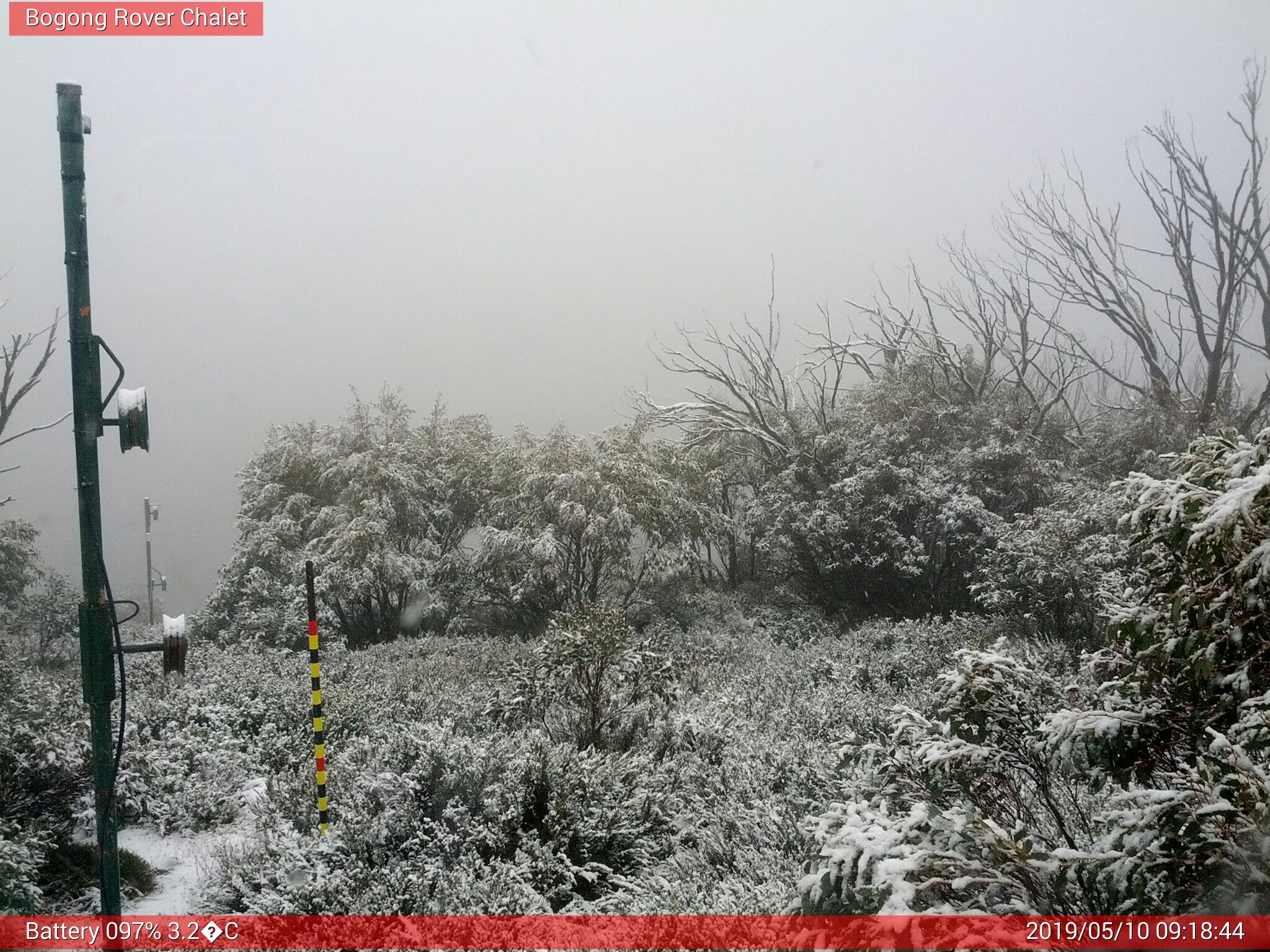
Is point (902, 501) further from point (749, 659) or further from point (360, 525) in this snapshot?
point (360, 525)

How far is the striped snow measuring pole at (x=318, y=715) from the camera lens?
4066mm

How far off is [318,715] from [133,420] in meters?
2.32

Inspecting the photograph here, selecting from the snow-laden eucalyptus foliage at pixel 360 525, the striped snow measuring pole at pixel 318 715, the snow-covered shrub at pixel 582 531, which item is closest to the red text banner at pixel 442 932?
the striped snow measuring pole at pixel 318 715

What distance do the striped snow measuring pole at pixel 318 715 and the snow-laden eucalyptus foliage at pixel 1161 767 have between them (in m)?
2.85

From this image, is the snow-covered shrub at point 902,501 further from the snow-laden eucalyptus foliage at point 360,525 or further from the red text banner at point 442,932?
the red text banner at point 442,932

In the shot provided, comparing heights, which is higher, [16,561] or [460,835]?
[16,561]

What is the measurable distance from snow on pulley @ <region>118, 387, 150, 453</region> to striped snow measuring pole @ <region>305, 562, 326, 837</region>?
1.89 m

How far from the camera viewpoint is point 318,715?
14.2ft

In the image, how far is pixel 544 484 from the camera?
12.2 meters

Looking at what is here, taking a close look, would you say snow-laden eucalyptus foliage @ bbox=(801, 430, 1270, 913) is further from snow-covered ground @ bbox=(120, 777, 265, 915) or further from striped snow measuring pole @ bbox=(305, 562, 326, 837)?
snow-covered ground @ bbox=(120, 777, 265, 915)

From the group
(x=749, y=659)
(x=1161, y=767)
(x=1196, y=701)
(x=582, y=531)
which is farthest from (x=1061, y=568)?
(x=582, y=531)

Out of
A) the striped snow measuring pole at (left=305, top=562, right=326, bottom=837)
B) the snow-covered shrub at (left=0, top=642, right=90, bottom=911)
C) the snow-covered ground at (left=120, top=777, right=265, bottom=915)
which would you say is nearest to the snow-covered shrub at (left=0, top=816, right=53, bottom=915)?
the snow-covered shrub at (left=0, top=642, right=90, bottom=911)

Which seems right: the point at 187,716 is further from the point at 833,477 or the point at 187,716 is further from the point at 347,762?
the point at 833,477

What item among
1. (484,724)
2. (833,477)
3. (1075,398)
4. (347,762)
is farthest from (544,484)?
(1075,398)
